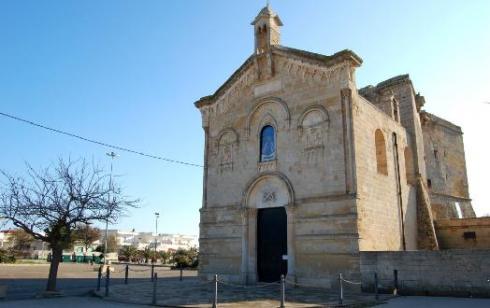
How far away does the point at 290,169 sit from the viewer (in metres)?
19.9

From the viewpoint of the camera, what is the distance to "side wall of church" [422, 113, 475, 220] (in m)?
27.5

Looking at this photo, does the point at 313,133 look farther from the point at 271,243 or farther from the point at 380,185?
the point at 271,243

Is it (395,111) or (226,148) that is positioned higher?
(395,111)

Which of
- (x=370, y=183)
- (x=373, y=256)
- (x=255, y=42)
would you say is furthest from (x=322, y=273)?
(x=255, y=42)

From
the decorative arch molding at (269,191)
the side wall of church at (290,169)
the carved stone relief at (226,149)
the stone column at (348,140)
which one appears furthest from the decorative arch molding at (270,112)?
the stone column at (348,140)

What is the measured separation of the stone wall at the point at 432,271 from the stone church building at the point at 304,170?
2.70 feet

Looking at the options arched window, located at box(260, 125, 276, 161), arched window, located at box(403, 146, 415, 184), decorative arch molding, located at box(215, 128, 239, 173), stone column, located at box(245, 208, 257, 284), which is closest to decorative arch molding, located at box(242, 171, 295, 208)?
stone column, located at box(245, 208, 257, 284)

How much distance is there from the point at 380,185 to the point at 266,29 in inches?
422

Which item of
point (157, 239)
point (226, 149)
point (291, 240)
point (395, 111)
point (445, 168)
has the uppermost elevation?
point (395, 111)

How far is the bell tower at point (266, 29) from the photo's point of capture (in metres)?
22.9

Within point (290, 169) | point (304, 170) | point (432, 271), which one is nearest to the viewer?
point (432, 271)

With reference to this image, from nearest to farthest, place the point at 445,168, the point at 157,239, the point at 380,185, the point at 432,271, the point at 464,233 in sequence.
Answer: the point at 432,271, the point at 380,185, the point at 464,233, the point at 445,168, the point at 157,239

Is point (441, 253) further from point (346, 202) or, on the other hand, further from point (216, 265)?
point (216, 265)

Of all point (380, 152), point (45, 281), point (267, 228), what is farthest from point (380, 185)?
point (45, 281)
